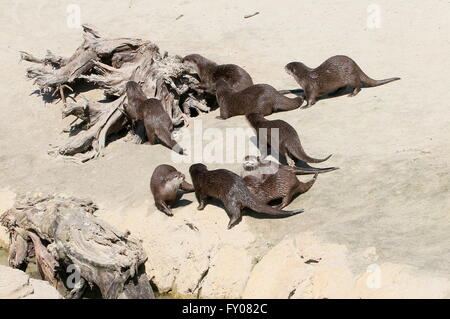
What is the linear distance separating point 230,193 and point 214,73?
125 inches

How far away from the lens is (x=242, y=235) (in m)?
6.49

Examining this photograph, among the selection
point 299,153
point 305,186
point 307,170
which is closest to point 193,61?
point 299,153

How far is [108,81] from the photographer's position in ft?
31.0

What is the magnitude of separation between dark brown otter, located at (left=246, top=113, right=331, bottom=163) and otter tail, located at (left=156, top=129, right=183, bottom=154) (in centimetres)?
83

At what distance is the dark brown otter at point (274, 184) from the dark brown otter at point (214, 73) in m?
2.59

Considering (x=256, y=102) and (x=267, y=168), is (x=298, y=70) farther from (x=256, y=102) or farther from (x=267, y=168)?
(x=267, y=168)

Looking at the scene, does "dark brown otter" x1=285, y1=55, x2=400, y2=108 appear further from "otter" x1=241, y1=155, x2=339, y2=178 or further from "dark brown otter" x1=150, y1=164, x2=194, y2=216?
"dark brown otter" x1=150, y1=164, x2=194, y2=216

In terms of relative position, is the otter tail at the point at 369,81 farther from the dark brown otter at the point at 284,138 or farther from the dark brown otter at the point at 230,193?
the dark brown otter at the point at 230,193

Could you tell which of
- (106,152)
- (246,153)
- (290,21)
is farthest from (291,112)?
(290,21)

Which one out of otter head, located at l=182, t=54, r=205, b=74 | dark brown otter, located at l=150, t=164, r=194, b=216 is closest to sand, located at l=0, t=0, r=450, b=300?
dark brown otter, located at l=150, t=164, r=194, b=216

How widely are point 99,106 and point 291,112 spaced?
2210 millimetres

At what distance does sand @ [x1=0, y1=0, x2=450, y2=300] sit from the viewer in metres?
6.25

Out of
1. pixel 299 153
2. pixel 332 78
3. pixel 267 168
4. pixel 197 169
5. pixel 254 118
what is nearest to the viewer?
pixel 267 168

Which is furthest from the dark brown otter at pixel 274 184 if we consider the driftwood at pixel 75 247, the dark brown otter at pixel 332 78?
Result: the dark brown otter at pixel 332 78
